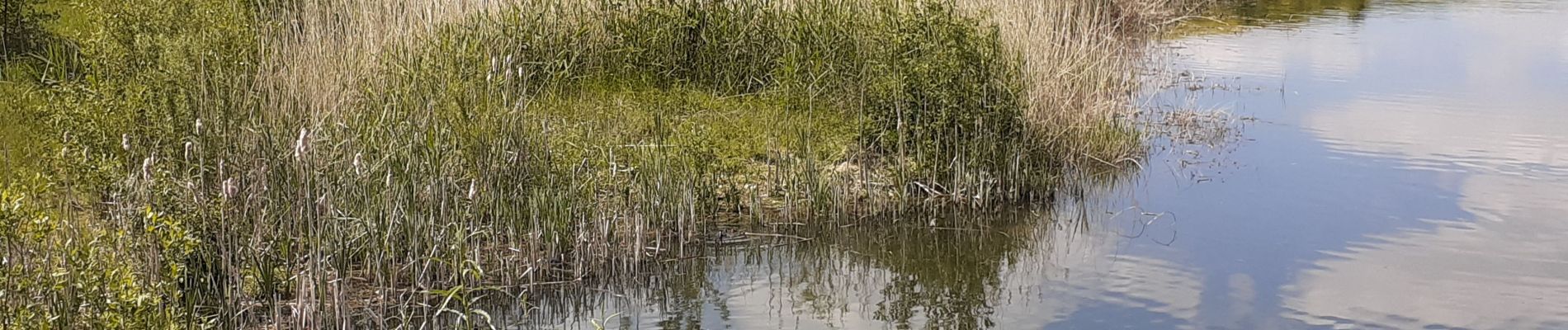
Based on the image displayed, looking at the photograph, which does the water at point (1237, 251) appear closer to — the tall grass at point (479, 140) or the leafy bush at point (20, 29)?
the tall grass at point (479, 140)

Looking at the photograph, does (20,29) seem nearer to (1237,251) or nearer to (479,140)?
(479,140)

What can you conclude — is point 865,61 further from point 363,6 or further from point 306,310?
point 306,310

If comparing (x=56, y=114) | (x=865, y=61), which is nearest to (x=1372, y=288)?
(x=865, y=61)

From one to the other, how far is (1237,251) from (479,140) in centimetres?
315

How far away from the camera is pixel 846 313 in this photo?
5.64 m

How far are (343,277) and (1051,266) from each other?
9.29 ft

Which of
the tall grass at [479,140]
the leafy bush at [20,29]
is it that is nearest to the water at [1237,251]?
the tall grass at [479,140]

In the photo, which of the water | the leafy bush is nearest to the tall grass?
the water

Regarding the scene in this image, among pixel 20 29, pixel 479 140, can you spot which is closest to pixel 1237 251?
pixel 479 140

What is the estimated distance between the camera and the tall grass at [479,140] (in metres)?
4.77

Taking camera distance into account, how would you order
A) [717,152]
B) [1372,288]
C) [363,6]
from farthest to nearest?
[363,6] → [717,152] → [1372,288]

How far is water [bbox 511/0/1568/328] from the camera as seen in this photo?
559 centimetres

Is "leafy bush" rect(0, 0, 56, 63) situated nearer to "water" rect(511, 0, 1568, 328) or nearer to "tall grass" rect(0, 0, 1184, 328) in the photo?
"tall grass" rect(0, 0, 1184, 328)

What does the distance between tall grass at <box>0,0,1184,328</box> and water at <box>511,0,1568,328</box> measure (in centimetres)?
31
